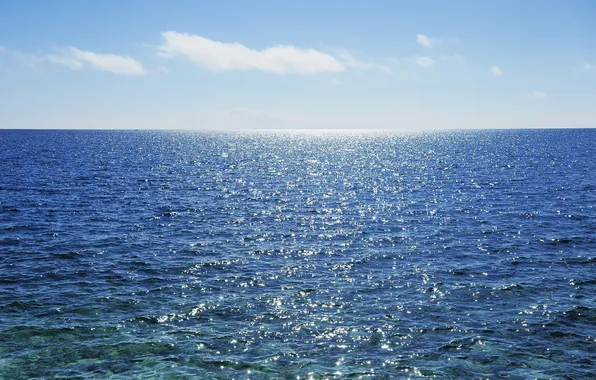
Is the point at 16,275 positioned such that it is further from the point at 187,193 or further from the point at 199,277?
the point at 187,193

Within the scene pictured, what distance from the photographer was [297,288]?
1161 inches

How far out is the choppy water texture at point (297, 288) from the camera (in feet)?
66.7

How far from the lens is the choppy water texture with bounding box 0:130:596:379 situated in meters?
20.3

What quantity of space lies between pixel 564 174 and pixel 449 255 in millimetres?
65452

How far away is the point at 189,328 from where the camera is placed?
2356 centimetres

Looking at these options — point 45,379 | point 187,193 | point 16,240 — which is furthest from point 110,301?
point 187,193

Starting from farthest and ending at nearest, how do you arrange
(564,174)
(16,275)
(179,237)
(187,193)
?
(564,174) < (187,193) < (179,237) < (16,275)

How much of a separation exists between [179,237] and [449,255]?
24335 mm

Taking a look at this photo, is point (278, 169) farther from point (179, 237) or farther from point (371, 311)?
point (371, 311)

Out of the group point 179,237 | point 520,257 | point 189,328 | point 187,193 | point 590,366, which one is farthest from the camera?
point 187,193

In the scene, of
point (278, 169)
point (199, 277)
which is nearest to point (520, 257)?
point (199, 277)

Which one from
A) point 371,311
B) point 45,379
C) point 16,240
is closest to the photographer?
point 45,379

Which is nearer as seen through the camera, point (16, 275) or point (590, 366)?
point (590, 366)

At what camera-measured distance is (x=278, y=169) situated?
11588 cm
